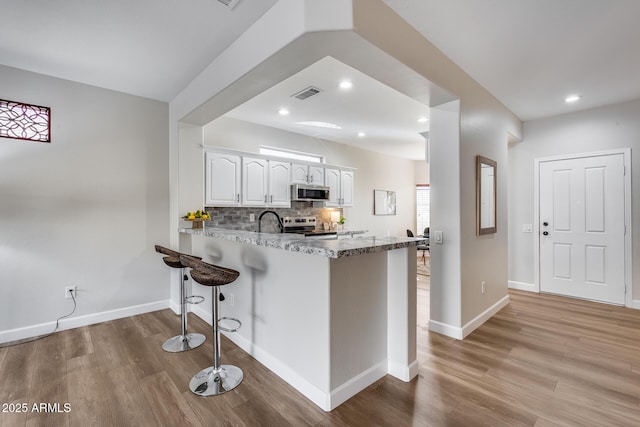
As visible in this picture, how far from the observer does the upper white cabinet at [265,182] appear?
14.5 feet

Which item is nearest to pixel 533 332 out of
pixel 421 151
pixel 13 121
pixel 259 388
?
pixel 259 388

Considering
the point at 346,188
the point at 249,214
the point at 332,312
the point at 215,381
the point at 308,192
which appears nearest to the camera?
the point at 332,312

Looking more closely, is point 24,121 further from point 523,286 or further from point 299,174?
point 523,286

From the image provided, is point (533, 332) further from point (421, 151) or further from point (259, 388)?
point (421, 151)

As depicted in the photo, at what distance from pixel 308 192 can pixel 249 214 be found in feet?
3.45

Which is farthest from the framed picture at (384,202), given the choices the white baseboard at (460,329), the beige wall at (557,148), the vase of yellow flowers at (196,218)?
the vase of yellow flowers at (196,218)

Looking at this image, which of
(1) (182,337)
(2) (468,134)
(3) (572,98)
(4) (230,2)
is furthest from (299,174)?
(3) (572,98)

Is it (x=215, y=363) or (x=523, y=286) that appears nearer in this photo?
(x=215, y=363)

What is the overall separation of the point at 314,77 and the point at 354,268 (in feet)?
7.04

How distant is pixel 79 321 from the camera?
3232mm

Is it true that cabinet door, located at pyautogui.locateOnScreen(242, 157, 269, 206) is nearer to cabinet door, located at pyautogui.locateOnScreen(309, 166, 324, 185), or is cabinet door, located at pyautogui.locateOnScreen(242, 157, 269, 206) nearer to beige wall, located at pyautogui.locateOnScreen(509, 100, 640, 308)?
cabinet door, located at pyautogui.locateOnScreen(309, 166, 324, 185)

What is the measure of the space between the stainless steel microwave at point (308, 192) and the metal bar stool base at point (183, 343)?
104 inches

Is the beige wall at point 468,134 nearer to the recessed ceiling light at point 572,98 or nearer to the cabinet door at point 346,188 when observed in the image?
the recessed ceiling light at point 572,98

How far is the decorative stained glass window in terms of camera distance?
285 cm
